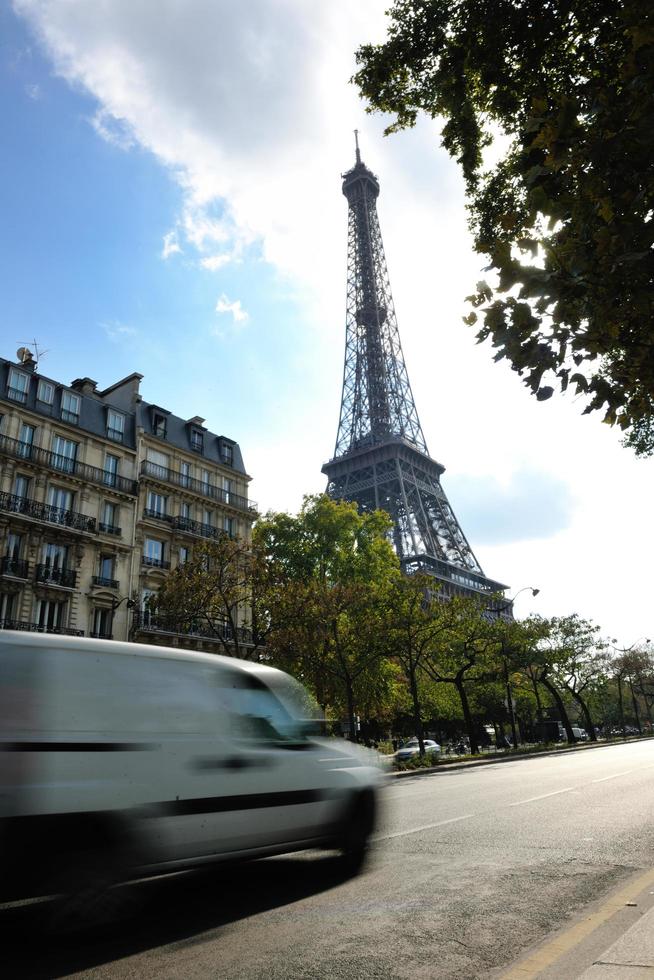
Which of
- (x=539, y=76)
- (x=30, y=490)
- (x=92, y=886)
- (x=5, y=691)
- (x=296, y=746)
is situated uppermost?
(x=30, y=490)

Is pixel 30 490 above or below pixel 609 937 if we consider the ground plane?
above

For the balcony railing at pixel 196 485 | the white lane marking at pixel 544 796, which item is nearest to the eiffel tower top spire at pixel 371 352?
Result: the balcony railing at pixel 196 485

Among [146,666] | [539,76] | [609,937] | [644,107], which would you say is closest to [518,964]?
[609,937]

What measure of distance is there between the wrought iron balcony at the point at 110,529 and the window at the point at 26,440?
15.7 ft

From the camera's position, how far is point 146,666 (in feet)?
17.1

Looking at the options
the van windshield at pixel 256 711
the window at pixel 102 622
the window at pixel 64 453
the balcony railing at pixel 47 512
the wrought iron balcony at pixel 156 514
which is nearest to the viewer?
the van windshield at pixel 256 711

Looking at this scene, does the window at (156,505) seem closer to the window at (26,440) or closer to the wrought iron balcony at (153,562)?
the wrought iron balcony at (153,562)

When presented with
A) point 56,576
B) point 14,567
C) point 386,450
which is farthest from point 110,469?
point 386,450

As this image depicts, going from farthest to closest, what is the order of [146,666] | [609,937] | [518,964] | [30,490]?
[30,490] → [146,666] → [609,937] → [518,964]

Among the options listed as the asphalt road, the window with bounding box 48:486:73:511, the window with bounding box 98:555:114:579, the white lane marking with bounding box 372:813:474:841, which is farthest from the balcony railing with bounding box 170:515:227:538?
the asphalt road

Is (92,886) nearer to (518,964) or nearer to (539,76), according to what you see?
(518,964)

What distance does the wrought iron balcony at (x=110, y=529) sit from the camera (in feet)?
108

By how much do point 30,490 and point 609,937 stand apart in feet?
99.9

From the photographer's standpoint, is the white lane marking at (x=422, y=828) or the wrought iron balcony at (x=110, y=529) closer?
the white lane marking at (x=422, y=828)
